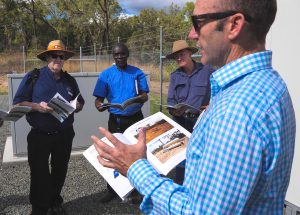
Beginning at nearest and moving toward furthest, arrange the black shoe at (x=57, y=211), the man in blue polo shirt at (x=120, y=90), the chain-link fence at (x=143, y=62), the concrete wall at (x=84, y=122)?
the black shoe at (x=57, y=211) < the man in blue polo shirt at (x=120, y=90) < the concrete wall at (x=84, y=122) < the chain-link fence at (x=143, y=62)

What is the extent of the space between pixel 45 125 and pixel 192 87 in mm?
1762

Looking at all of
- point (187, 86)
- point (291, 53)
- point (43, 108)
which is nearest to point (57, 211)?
A: point (43, 108)

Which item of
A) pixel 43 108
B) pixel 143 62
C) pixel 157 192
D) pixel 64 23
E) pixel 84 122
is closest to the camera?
pixel 157 192

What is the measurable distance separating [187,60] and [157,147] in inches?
87.2

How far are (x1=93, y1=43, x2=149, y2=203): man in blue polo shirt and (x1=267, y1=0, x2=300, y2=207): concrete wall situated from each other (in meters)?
1.94

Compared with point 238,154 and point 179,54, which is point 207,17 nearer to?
point 238,154

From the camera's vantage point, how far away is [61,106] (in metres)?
3.63

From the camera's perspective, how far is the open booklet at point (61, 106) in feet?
11.6

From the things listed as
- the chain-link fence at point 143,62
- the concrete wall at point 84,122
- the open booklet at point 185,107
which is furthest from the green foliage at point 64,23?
the open booklet at point 185,107

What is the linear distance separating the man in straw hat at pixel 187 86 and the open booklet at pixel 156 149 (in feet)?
4.76

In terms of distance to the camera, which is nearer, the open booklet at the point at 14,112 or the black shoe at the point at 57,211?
the open booklet at the point at 14,112

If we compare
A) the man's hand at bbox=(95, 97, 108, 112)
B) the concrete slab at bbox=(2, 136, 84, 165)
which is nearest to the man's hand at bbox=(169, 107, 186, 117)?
the man's hand at bbox=(95, 97, 108, 112)

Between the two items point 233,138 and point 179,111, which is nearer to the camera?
point 233,138

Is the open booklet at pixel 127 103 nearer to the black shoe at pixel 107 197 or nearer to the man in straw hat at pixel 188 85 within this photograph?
the man in straw hat at pixel 188 85
